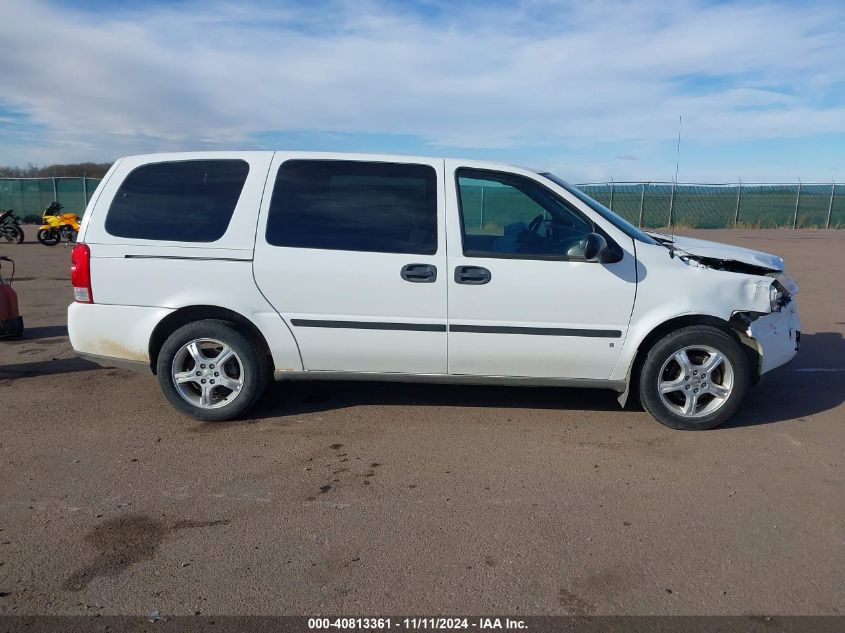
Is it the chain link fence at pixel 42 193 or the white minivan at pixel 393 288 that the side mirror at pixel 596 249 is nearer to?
the white minivan at pixel 393 288

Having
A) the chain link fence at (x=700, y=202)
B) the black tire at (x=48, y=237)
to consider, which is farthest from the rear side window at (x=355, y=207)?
the chain link fence at (x=700, y=202)

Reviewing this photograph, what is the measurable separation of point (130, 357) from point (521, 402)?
2937mm

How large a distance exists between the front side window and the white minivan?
0.04 ft

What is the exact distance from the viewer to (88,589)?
293 centimetres

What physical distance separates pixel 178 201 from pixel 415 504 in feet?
8.97

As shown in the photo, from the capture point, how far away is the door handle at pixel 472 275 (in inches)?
181

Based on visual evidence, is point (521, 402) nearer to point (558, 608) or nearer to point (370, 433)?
point (370, 433)

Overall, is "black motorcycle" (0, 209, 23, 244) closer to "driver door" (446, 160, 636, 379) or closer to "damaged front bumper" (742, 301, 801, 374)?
"driver door" (446, 160, 636, 379)

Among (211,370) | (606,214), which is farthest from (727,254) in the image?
(211,370)

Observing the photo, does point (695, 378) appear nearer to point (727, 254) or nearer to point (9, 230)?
point (727, 254)

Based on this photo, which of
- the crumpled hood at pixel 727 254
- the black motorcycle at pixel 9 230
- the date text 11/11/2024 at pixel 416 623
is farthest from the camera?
the black motorcycle at pixel 9 230

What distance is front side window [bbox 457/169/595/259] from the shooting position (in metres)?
4.67

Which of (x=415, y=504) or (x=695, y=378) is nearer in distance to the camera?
(x=415, y=504)

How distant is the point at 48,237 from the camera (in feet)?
64.7
